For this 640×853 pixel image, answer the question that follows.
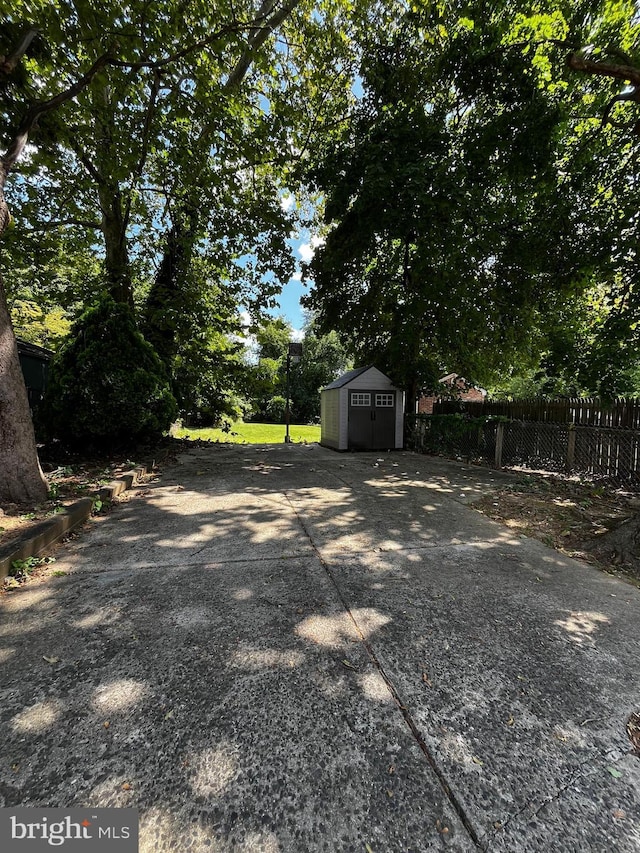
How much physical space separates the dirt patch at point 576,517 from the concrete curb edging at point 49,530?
4.90 meters

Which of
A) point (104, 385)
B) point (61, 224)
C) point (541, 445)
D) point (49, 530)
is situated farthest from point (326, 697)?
point (61, 224)

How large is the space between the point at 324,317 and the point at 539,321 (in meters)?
6.79

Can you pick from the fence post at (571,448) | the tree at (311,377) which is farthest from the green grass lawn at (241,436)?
the tree at (311,377)

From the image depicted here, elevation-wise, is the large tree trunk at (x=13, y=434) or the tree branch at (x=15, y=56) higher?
the tree branch at (x=15, y=56)

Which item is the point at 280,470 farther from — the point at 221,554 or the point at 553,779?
the point at 553,779

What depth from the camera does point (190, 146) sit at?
21.4 feet

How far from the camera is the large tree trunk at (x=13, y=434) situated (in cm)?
380

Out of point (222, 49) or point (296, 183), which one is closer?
point (222, 49)

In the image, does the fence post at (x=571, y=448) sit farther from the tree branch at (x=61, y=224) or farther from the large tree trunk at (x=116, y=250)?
the tree branch at (x=61, y=224)

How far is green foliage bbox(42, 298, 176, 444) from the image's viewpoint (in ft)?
20.2

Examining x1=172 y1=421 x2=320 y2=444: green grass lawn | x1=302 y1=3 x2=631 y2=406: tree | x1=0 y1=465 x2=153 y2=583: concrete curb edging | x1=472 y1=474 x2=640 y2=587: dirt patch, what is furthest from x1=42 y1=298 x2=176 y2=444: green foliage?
x1=172 y1=421 x2=320 y2=444: green grass lawn

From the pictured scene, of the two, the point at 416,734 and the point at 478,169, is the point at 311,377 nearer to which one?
the point at 478,169

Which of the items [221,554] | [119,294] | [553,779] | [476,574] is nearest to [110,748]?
[553,779]

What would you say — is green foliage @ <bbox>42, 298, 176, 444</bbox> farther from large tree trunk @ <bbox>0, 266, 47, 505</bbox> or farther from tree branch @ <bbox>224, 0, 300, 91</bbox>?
tree branch @ <bbox>224, 0, 300, 91</bbox>
